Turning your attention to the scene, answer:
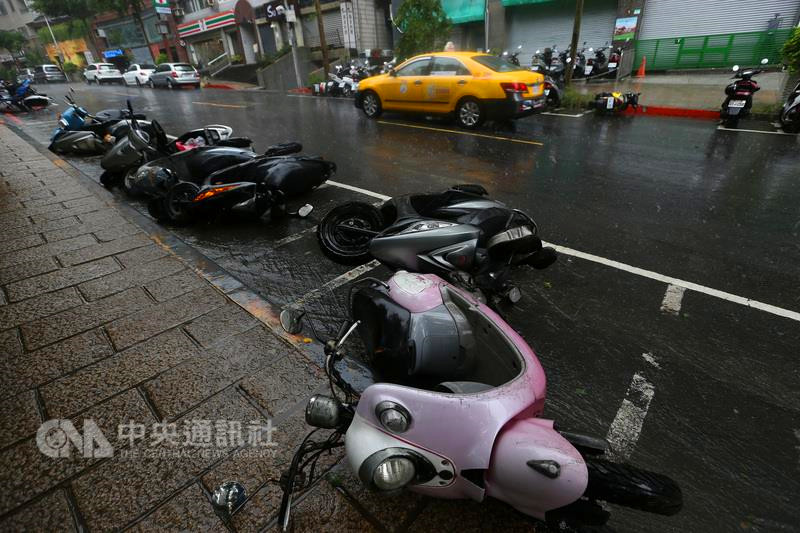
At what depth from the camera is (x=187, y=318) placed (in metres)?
3.43

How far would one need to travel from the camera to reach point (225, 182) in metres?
5.48

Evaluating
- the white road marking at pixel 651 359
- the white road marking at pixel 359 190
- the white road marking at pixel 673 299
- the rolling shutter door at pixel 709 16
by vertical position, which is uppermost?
the rolling shutter door at pixel 709 16

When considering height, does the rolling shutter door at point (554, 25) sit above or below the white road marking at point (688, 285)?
above

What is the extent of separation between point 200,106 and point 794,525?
19627 millimetres

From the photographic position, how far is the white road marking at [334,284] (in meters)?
3.76

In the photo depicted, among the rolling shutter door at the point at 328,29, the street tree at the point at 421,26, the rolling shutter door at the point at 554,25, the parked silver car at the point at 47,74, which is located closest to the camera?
the street tree at the point at 421,26

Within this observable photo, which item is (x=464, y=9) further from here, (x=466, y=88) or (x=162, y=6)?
(x=162, y=6)

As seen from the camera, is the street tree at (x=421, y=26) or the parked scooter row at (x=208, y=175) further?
the street tree at (x=421, y=26)

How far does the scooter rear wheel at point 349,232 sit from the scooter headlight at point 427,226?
2.49 feet

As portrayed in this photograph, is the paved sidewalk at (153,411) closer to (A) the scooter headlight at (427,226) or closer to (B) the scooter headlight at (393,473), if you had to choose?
(B) the scooter headlight at (393,473)

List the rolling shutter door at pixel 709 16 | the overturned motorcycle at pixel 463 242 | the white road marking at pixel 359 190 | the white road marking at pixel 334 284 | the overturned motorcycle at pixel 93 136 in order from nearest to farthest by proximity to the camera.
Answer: the overturned motorcycle at pixel 463 242, the white road marking at pixel 334 284, the white road marking at pixel 359 190, the overturned motorcycle at pixel 93 136, the rolling shutter door at pixel 709 16

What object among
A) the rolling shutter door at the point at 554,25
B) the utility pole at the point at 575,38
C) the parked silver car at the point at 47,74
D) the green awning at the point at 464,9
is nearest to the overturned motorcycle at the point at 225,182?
the utility pole at the point at 575,38

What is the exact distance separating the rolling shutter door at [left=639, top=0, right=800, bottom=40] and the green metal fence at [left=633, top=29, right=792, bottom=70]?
0.32 meters

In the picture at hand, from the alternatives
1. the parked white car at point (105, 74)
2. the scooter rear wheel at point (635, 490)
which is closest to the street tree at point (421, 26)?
the scooter rear wheel at point (635, 490)
